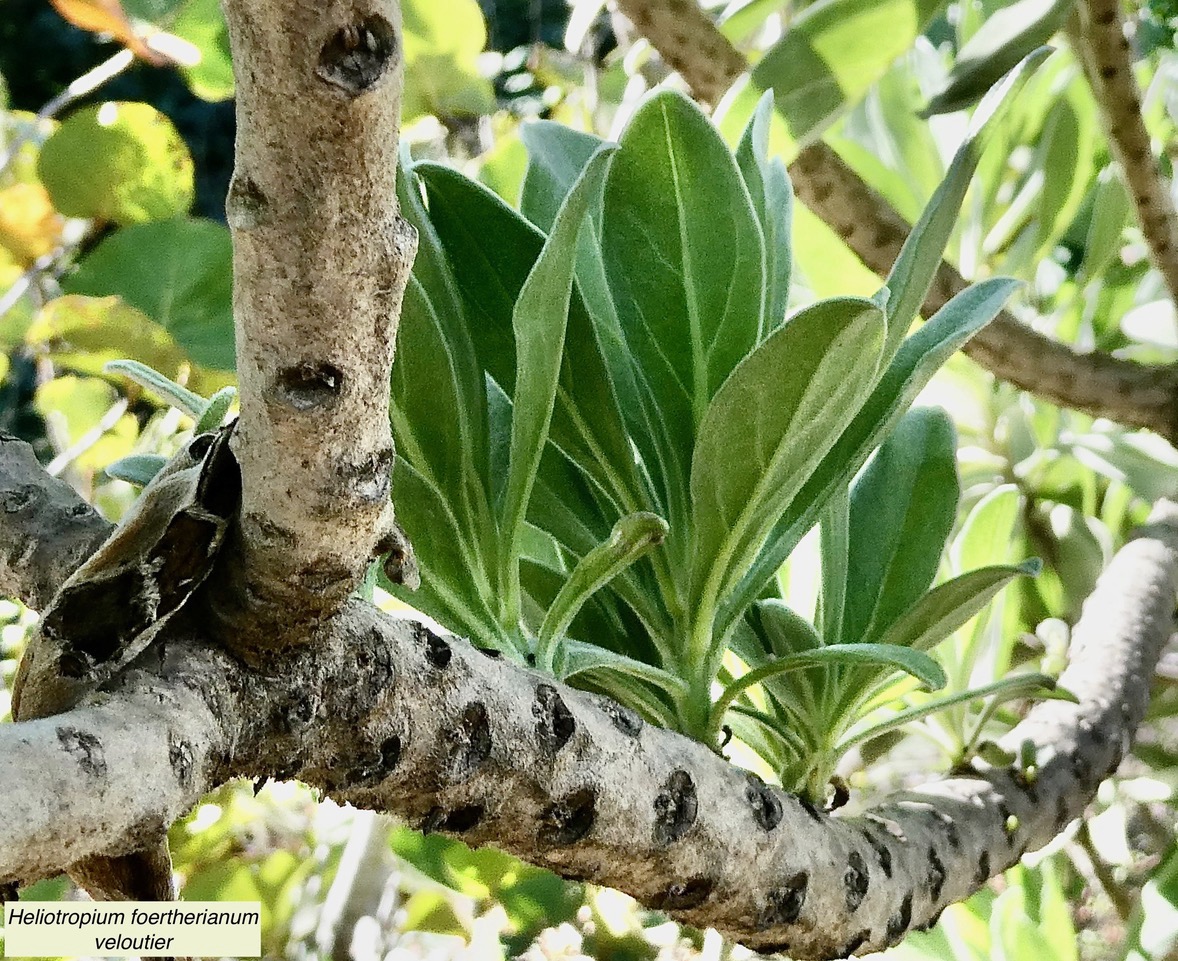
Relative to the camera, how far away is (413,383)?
0.32 meters

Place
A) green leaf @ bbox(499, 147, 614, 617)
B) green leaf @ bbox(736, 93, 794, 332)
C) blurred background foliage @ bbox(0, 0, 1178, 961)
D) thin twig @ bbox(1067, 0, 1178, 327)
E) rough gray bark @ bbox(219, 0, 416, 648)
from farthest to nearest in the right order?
blurred background foliage @ bbox(0, 0, 1178, 961) → thin twig @ bbox(1067, 0, 1178, 327) → green leaf @ bbox(736, 93, 794, 332) → green leaf @ bbox(499, 147, 614, 617) → rough gray bark @ bbox(219, 0, 416, 648)

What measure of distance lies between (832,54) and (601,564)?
0.94ft

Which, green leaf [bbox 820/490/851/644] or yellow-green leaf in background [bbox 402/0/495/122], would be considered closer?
green leaf [bbox 820/490/851/644]

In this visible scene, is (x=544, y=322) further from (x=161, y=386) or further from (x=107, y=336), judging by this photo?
(x=107, y=336)

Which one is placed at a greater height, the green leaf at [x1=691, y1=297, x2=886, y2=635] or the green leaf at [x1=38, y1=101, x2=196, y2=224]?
the green leaf at [x1=38, y1=101, x2=196, y2=224]

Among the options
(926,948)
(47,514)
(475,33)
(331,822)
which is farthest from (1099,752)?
(475,33)

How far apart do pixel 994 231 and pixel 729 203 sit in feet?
2.23

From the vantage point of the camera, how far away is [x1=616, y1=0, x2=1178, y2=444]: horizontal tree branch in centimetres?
56

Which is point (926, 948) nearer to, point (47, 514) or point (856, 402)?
point (856, 402)

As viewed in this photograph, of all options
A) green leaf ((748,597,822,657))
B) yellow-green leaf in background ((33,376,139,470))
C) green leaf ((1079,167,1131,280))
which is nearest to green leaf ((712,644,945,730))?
green leaf ((748,597,822,657))

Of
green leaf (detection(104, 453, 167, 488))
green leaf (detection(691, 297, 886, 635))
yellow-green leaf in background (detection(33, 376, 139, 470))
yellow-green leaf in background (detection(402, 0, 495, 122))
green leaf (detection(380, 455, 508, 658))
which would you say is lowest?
yellow-green leaf in background (detection(33, 376, 139, 470))

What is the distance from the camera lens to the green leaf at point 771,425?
28 cm

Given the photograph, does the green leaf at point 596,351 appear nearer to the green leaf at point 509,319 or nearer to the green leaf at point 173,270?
the green leaf at point 509,319

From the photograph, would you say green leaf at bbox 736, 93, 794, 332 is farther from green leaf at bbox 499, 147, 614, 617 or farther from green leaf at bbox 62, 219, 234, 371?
green leaf at bbox 62, 219, 234, 371
